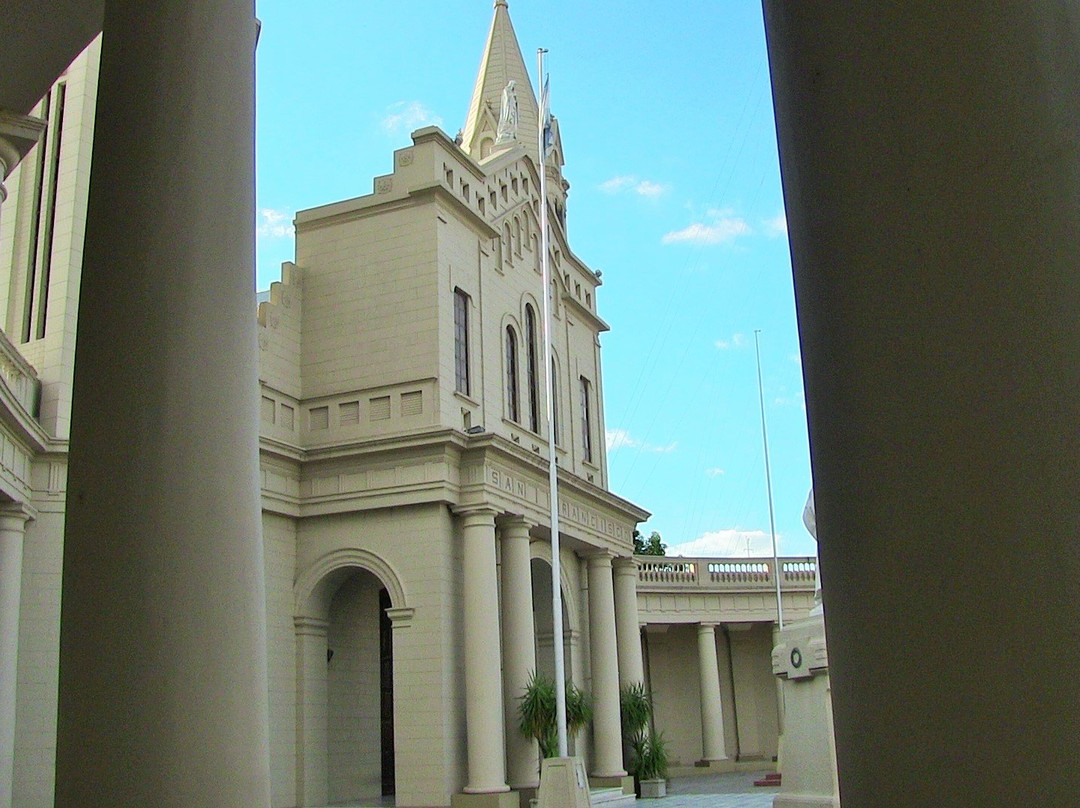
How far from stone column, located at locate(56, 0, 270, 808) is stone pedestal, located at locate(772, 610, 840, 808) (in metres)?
8.39

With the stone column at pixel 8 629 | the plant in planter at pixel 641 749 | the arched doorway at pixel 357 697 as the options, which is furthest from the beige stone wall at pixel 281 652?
the plant in planter at pixel 641 749

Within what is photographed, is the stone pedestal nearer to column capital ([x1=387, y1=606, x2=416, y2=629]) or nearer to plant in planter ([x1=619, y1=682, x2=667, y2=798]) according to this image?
column capital ([x1=387, y1=606, x2=416, y2=629])

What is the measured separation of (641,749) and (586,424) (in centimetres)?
910

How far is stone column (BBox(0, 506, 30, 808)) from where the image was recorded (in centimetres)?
1555

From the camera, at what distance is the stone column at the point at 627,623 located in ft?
99.1

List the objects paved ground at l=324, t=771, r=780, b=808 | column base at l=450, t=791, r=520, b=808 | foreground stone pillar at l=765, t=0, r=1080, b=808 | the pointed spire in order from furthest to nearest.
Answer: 1. the pointed spire
2. paved ground at l=324, t=771, r=780, b=808
3. column base at l=450, t=791, r=520, b=808
4. foreground stone pillar at l=765, t=0, r=1080, b=808

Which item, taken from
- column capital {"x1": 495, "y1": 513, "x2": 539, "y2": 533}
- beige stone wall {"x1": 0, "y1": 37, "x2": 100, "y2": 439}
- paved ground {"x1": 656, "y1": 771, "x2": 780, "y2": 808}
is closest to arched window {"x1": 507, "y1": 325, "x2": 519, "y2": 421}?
column capital {"x1": 495, "y1": 513, "x2": 539, "y2": 533}

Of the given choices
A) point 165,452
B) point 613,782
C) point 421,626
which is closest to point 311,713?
point 421,626

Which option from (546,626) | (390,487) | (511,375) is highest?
(511,375)

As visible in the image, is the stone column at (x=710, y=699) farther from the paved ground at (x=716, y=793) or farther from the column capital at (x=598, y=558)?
the column capital at (x=598, y=558)

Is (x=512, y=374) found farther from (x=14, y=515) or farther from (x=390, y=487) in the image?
(x=14, y=515)

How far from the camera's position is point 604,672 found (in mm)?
28500

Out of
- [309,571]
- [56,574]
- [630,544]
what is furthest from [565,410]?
[56,574]

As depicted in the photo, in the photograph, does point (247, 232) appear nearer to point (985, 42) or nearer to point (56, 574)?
point (985, 42)
